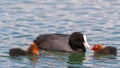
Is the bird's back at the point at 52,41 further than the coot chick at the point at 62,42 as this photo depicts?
Yes

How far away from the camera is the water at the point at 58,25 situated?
57.8 ft

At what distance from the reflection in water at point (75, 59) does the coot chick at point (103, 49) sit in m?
0.44

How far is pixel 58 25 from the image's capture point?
22.6 meters

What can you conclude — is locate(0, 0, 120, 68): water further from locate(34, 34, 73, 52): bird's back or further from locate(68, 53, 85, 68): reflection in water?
locate(34, 34, 73, 52): bird's back

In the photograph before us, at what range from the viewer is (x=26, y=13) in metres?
24.7

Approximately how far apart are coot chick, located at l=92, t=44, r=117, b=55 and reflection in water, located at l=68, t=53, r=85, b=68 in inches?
17.2

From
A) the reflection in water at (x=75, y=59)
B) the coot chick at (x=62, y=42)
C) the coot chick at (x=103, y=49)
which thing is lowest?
the reflection in water at (x=75, y=59)

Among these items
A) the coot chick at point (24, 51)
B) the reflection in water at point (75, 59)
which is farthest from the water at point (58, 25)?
the coot chick at point (24, 51)

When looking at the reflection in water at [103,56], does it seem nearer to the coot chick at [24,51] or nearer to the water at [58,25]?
the water at [58,25]

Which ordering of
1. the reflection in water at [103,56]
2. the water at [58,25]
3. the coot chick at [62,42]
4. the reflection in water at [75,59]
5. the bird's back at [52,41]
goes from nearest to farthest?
the reflection in water at [75,59]
the water at [58,25]
the reflection in water at [103,56]
the coot chick at [62,42]
the bird's back at [52,41]

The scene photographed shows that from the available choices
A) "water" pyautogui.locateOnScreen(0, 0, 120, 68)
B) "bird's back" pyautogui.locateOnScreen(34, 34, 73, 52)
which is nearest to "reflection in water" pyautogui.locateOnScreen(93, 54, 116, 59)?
"water" pyautogui.locateOnScreen(0, 0, 120, 68)

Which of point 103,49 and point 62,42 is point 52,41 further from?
point 103,49

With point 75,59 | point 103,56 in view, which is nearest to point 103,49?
point 103,56

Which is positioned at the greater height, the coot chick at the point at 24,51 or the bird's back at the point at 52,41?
the bird's back at the point at 52,41
